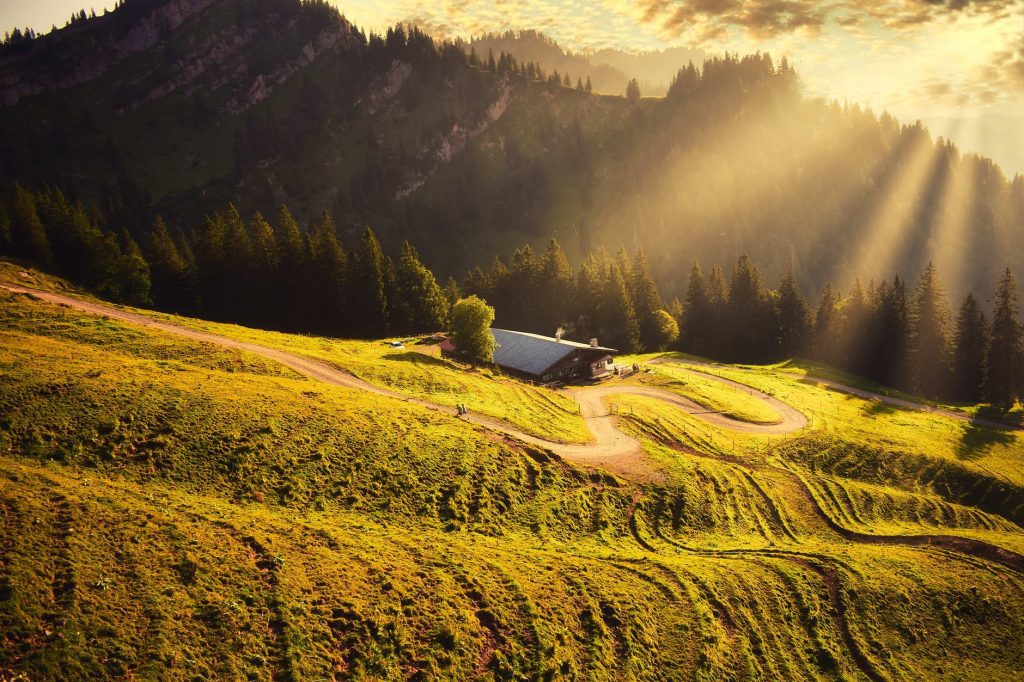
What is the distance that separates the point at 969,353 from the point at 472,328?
8884 centimetres

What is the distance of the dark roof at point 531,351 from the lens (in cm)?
8338

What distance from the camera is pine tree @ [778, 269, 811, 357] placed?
122688 millimetres

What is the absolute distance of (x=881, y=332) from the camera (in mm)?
105000

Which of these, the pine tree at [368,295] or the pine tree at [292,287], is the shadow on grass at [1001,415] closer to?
the pine tree at [368,295]

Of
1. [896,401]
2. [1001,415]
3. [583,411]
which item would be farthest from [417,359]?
[1001,415]

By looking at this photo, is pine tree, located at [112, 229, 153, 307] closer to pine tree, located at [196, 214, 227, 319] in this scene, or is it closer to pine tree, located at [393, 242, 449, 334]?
pine tree, located at [196, 214, 227, 319]

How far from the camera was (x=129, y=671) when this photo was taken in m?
19.3

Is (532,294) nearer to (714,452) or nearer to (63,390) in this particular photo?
(714,452)

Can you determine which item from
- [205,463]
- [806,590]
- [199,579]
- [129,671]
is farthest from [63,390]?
[806,590]

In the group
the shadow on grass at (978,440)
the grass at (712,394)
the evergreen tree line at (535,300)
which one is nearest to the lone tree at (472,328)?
the grass at (712,394)

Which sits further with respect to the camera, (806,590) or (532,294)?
(532,294)

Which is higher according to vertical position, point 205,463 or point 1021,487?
point 205,463

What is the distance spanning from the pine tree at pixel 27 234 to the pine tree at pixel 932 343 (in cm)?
14510

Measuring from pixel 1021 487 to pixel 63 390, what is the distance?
88.5m
